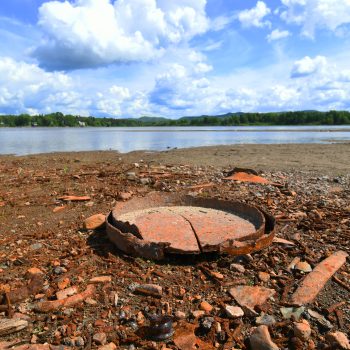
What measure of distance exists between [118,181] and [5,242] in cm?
379

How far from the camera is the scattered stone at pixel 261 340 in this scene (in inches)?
102

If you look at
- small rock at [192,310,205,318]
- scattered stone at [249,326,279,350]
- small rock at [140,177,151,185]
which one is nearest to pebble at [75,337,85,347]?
small rock at [192,310,205,318]

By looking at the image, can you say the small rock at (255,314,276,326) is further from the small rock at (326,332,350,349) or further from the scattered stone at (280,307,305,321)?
the small rock at (326,332,350,349)

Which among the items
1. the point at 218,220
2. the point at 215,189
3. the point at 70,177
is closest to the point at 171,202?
the point at 218,220

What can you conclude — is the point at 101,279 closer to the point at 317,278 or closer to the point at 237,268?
the point at 237,268

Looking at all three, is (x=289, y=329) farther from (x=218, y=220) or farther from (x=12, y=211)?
(x=12, y=211)

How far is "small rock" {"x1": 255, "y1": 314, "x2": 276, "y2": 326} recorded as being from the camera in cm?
289

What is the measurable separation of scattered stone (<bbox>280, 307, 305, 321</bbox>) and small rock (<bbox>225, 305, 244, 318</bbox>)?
14.6 inches

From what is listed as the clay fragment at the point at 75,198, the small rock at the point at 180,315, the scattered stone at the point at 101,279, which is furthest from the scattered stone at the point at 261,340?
the clay fragment at the point at 75,198

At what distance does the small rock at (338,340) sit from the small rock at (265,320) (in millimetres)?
420

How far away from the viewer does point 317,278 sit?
3.55 metres

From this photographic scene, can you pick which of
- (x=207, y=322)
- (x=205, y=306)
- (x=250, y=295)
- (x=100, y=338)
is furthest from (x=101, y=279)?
(x=250, y=295)

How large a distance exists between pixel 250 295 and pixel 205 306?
0.45m

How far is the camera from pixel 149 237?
13.8 feet
